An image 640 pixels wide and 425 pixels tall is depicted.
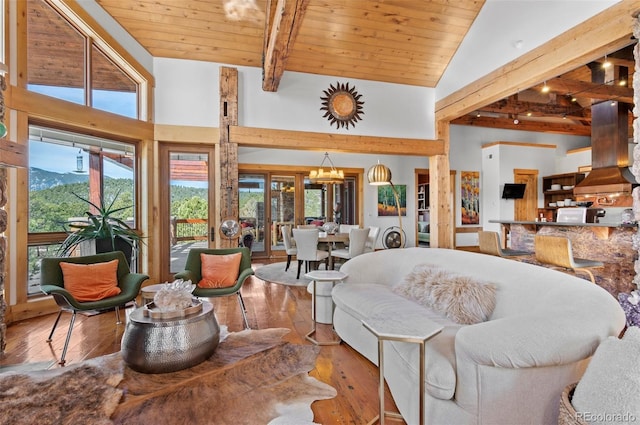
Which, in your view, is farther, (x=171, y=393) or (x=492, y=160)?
(x=492, y=160)

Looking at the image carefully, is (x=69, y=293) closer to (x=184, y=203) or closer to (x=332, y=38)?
(x=184, y=203)

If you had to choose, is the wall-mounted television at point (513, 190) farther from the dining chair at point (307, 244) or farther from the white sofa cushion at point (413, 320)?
the white sofa cushion at point (413, 320)

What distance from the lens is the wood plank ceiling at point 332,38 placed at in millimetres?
4180

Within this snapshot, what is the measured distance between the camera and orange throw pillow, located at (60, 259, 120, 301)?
2879 millimetres

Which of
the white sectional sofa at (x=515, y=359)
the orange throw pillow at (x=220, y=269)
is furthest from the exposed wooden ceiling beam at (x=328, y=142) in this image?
the white sectional sofa at (x=515, y=359)

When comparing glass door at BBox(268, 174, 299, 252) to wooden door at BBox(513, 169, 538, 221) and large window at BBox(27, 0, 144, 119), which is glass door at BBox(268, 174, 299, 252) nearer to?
large window at BBox(27, 0, 144, 119)

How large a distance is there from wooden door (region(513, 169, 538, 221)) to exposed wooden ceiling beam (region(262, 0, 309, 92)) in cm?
703

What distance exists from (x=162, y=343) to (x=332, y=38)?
4748 millimetres

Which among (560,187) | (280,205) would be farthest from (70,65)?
(560,187)

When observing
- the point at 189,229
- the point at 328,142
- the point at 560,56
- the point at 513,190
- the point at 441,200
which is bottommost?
the point at 189,229

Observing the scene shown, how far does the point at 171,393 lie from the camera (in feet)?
6.56

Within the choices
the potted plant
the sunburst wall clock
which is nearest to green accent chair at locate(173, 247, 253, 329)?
the potted plant

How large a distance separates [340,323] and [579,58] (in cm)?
379

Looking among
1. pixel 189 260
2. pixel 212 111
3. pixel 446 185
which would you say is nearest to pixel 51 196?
pixel 189 260
